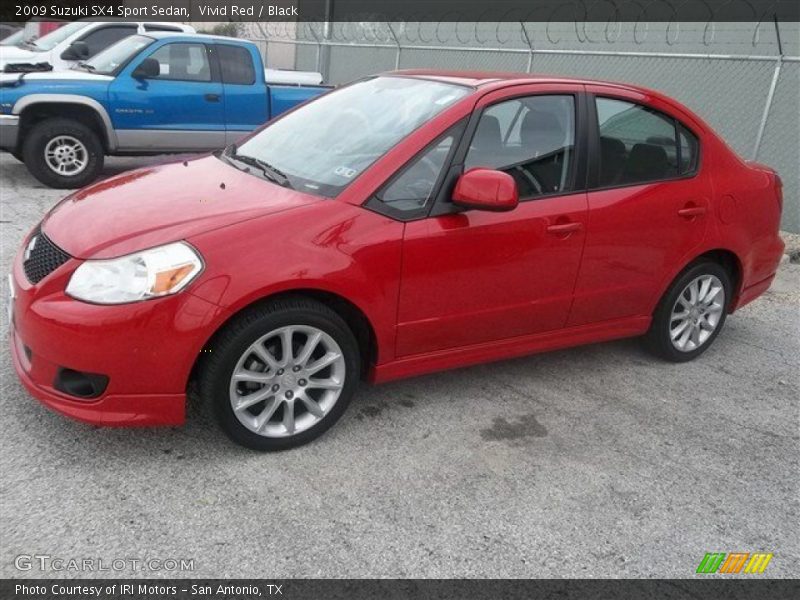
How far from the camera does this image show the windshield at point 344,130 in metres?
3.49

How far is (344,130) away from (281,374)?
4.51 ft

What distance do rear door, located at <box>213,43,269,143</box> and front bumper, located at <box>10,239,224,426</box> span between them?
6.28 meters

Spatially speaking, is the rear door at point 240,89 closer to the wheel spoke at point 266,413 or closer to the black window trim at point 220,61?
the black window trim at point 220,61

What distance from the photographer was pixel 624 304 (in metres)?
4.22

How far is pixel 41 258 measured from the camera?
313 centimetres

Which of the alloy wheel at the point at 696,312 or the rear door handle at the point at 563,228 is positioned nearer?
the rear door handle at the point at 563,228

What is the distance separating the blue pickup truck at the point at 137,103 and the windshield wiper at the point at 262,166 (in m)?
4.68

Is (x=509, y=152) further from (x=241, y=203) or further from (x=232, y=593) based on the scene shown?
(x=232, y=593)

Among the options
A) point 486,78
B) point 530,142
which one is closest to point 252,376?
point 530,142

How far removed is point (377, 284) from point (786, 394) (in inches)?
109

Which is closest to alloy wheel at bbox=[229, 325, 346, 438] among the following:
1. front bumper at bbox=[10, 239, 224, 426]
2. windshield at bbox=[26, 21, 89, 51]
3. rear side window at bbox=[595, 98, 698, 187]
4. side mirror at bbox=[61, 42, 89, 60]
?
front bumper at bbox=[10, 239, 224, 426]

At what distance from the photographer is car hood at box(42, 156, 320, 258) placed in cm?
300

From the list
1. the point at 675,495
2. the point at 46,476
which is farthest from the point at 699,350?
the point at 46,476

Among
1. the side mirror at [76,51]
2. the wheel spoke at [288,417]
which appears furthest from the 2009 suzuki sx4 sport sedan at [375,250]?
the side mirror at [76,51]
